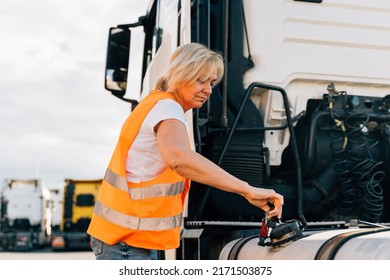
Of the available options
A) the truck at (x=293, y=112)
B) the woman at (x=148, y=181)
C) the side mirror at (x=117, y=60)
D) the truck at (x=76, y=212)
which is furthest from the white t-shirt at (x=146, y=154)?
the truck at (x=76, y=212)

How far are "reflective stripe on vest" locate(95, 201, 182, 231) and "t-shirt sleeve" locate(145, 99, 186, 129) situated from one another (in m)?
0.32

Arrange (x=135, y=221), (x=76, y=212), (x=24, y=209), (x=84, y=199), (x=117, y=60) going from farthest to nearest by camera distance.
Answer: (x=24, y=209) → (x=76, y=212) → (x=84, y=199) → (x=117, y=60) → (x=135, y=221)

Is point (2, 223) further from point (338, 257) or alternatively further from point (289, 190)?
point (338, 257)

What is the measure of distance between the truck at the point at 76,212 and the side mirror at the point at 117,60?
15562 mm

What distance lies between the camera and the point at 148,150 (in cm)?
238

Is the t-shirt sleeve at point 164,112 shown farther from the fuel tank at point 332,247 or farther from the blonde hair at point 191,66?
the fuel tank at point 332,247

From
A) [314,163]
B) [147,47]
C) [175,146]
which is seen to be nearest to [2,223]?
[147,47]

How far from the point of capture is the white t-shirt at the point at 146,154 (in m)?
2.35

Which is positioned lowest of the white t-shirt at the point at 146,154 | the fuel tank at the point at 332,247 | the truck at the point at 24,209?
the truck at the point at 24,209

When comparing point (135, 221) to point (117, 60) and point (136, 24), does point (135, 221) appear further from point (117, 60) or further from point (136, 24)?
point (136, 24)

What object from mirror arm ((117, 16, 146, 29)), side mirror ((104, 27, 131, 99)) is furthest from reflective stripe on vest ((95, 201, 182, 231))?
mirror arm ((117, 16, 146, 29))

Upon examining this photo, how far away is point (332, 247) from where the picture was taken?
2.24 m

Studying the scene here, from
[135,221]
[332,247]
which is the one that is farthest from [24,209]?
[332,247]

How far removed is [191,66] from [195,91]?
100 mm
